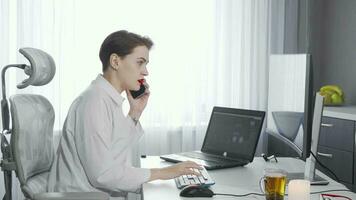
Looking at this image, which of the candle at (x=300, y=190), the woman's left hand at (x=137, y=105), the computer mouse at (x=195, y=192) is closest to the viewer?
the candle at (x=300, y=190)

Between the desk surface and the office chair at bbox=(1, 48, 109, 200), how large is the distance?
483 mm

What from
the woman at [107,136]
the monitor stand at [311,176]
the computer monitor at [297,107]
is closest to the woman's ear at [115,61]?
the woman at [107,136]

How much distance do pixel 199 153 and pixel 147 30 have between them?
143 cm

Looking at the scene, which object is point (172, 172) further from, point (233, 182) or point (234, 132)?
point (234, 132)

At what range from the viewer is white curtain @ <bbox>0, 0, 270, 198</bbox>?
11.3ft

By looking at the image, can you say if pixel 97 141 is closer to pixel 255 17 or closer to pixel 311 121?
pixel 311 121

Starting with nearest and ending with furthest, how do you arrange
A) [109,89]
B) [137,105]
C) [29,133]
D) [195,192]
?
[195,192] < [109,89] < [29,133] < [137,105]

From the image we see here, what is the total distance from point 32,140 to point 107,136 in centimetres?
46

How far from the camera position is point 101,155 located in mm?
1726

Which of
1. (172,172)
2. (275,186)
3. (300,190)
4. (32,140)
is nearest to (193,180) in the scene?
(172,172)

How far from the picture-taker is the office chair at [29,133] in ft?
6.33

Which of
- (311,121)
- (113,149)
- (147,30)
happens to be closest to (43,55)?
(113,149)

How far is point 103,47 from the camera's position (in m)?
1.98

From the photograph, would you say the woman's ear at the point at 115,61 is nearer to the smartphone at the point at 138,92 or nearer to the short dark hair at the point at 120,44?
the short dark hair at the point at 120,44
